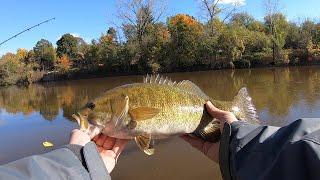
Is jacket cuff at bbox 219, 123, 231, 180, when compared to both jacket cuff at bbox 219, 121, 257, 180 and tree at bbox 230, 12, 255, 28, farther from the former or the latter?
tree at bbox 230, 12, 255, 28

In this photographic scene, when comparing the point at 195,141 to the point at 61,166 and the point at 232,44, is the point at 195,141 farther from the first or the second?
the point at 232,44

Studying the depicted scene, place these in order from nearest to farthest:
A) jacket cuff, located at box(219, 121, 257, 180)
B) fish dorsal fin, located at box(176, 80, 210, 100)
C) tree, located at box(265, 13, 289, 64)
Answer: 1. jacket cuff, located at box(219, 121, 257, 180)
2. fish dorsal fin, located at box(176, 80, 210, 100)
3. tree, located at box(265, 13, 289, 64)

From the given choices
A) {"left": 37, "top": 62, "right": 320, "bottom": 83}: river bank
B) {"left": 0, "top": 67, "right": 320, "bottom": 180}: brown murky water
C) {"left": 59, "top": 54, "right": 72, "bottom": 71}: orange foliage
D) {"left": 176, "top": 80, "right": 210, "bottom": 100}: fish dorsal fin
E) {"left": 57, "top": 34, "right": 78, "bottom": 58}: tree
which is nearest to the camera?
{"left": 176, "top": 80, "right": 210, "bottom": 100}: fish dorsal fin

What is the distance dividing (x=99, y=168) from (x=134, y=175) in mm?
6136

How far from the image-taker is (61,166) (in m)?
1.82

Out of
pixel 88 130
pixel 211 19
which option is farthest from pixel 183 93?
pixel 211 19

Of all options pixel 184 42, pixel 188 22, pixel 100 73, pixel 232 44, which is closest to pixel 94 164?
pixel 232 44

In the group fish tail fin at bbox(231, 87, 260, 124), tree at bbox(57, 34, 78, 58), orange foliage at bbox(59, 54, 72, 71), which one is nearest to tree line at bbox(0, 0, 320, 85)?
orange foliage at bbox(59, 54, 72, 71)

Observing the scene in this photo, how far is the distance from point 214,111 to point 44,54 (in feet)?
230

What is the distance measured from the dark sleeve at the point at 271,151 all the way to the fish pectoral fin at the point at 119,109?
947 millimetres

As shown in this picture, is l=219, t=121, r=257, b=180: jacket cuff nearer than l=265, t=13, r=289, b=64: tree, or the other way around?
l=219, t=121, r=257, b=180: jacket cuff

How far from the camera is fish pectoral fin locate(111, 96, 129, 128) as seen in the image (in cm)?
285

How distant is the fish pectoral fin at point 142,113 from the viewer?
282 cm

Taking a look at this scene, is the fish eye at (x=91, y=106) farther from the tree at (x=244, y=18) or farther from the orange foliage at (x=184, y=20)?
the tree at (x=244, y=18)
